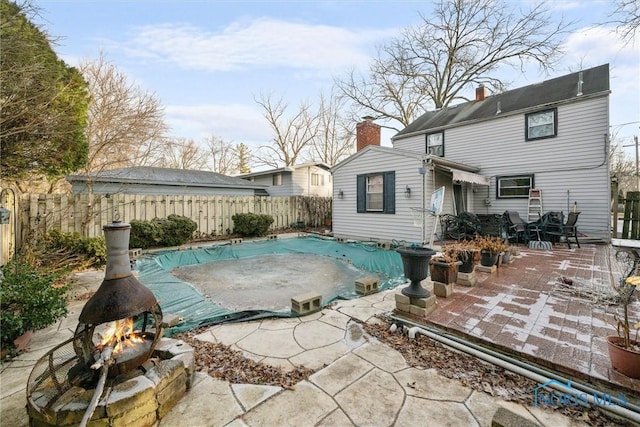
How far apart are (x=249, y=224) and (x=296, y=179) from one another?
258 inches

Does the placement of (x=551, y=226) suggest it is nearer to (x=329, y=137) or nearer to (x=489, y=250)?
(x=489, y=250)

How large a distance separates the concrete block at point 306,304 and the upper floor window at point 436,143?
1001 centimetres

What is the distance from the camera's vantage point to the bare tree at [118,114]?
8.19 meters

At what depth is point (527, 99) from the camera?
9.41 metres

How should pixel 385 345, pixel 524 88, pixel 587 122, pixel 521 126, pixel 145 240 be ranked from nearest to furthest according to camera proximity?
pixel 385 345 < pixel 145 240 < pixel 587 122 < pixel 521 126 < pixel 524 88

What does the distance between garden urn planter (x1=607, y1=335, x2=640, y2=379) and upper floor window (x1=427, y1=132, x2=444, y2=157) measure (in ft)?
33.6

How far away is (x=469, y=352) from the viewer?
2.26 metres

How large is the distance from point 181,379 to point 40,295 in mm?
1760

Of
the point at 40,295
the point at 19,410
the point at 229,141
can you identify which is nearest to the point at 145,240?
the point at 40,295

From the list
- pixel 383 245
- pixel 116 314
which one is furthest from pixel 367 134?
pixel 116 314

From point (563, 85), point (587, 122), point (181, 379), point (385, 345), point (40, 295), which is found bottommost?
point (385, 345)

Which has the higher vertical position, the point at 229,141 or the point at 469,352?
the point at 229,141

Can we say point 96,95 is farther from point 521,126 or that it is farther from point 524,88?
point 524,88

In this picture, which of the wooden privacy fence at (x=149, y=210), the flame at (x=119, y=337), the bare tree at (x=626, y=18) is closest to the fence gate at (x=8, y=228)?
the wooden privacy fence at (x=149, y=210)
